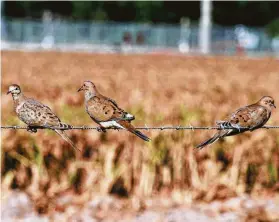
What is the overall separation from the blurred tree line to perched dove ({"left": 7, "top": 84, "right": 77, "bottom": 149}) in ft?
347

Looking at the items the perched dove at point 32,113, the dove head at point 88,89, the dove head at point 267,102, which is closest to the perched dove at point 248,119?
the dove head at point 267,102

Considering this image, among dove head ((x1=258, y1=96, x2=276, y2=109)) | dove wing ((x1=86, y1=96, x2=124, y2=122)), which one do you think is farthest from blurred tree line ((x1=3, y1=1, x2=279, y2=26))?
dove wing ((x1=86, y1=96, x2=124, y2=122))

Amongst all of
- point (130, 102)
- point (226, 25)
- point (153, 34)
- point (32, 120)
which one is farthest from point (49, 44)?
point (32, 120)

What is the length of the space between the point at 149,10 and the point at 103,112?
110 metres

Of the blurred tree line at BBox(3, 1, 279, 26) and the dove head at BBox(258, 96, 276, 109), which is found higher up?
the blurred tree line at BBox(3, 1, 279, 26)

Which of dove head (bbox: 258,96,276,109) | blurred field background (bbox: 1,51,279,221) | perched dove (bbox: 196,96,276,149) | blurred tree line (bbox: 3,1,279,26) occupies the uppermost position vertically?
blurred tree line (bbox: 3,1,279,26)

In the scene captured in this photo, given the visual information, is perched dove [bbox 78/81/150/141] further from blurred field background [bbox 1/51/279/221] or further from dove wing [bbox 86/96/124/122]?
blurred field background [bbox 1/51/279/221]

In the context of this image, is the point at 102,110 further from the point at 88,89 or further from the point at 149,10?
the point at 149,10

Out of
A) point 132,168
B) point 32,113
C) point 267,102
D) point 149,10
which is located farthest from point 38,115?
point 149,10

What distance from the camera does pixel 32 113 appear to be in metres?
4.48

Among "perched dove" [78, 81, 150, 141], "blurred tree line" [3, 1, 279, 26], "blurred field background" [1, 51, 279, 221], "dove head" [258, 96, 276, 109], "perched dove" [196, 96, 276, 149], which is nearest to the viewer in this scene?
"perched dove" [196, 96, 276, 149]

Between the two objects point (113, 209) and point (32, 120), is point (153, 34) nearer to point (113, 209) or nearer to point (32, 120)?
point (113, 209)

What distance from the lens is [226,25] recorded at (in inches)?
4764

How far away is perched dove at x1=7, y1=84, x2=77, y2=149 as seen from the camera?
4414 mm
